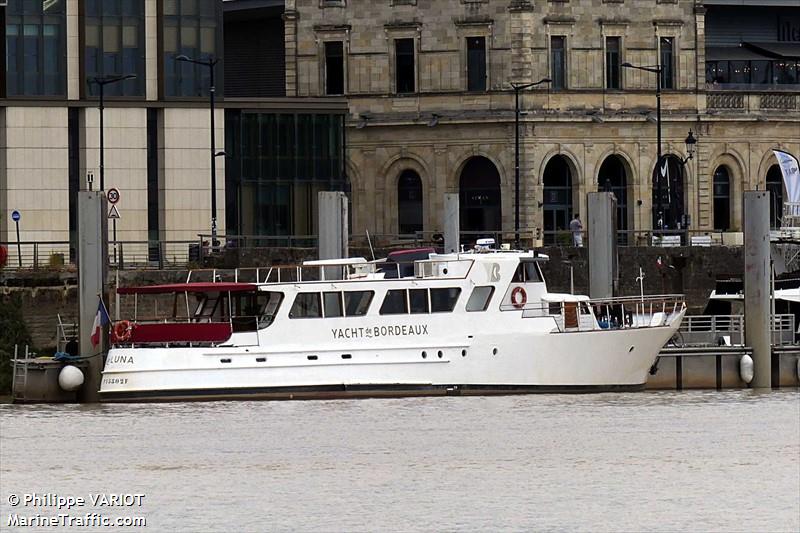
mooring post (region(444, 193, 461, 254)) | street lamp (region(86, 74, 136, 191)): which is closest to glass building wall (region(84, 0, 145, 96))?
street lamp (region(86, 74, 136, 191))

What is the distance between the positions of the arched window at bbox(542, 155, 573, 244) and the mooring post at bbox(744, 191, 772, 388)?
134 ft

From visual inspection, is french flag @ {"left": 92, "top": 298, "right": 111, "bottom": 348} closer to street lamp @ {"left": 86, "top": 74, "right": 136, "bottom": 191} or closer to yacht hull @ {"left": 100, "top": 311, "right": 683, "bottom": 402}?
yacht hull @ {"left": 100, "top": 311, "right": 683, "bottom": 402}

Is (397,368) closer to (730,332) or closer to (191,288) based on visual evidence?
(191,288)

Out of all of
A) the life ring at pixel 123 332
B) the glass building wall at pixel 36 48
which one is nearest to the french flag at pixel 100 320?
the life ring at pixel 123 332

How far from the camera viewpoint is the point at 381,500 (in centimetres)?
4831

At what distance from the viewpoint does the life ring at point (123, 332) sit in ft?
203

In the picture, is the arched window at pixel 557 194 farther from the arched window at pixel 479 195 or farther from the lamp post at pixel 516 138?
the lamp post at pixel 516 138

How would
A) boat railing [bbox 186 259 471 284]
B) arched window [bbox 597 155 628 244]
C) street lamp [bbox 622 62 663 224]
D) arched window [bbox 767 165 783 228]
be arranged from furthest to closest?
1. arched window [bbox 767 165 783 228]
2. arched window [bbox 597 155 628 244]
3. street lamp [bbox 622 62 663 224]
4. boat railing [bbox 186 259 471 284]

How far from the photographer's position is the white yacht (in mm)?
61594

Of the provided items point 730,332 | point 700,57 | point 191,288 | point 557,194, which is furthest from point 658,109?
point 191,288

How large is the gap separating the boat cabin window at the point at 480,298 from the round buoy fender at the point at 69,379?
10314mm

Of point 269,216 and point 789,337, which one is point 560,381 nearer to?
point 789,337

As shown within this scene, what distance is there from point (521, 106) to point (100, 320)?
4517cm

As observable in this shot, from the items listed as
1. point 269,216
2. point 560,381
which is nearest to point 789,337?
point 560,381
